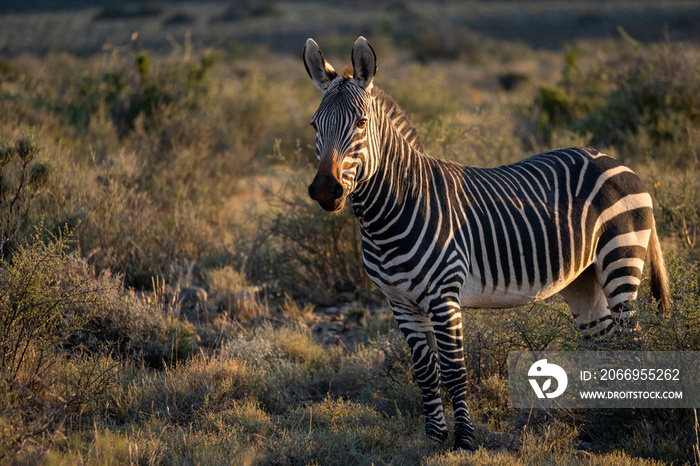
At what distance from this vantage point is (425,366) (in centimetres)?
406

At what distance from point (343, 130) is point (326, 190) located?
0.43 m

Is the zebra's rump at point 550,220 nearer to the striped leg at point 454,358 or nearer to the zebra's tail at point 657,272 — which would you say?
the zebra's tail at point 657,272

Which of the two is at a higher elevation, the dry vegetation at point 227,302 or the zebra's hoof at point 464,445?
the dry vegetation at point 227,302

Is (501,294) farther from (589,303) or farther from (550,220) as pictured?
(589,303)

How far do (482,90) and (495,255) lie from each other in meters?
21.3

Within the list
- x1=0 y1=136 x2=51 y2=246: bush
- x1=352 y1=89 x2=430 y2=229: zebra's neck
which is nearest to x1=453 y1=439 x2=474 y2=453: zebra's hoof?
x1=352 y1=89 x2=430 y2=229: zebra's neck

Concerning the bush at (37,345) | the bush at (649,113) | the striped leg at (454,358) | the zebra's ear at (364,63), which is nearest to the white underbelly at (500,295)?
the striped leg at (454,358)

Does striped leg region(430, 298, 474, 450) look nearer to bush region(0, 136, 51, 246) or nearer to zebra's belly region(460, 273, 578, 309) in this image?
zebra's belly region(460, 273, 578, 309)

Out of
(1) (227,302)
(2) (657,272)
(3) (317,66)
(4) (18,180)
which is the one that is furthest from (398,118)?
(4) (18,180)

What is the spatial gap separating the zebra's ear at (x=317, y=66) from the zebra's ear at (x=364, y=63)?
0.71ft

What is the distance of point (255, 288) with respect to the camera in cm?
686

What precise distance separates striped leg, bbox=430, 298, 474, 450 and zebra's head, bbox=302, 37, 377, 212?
98cm

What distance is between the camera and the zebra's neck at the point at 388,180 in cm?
385

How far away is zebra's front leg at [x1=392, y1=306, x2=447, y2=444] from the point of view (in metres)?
4.07
